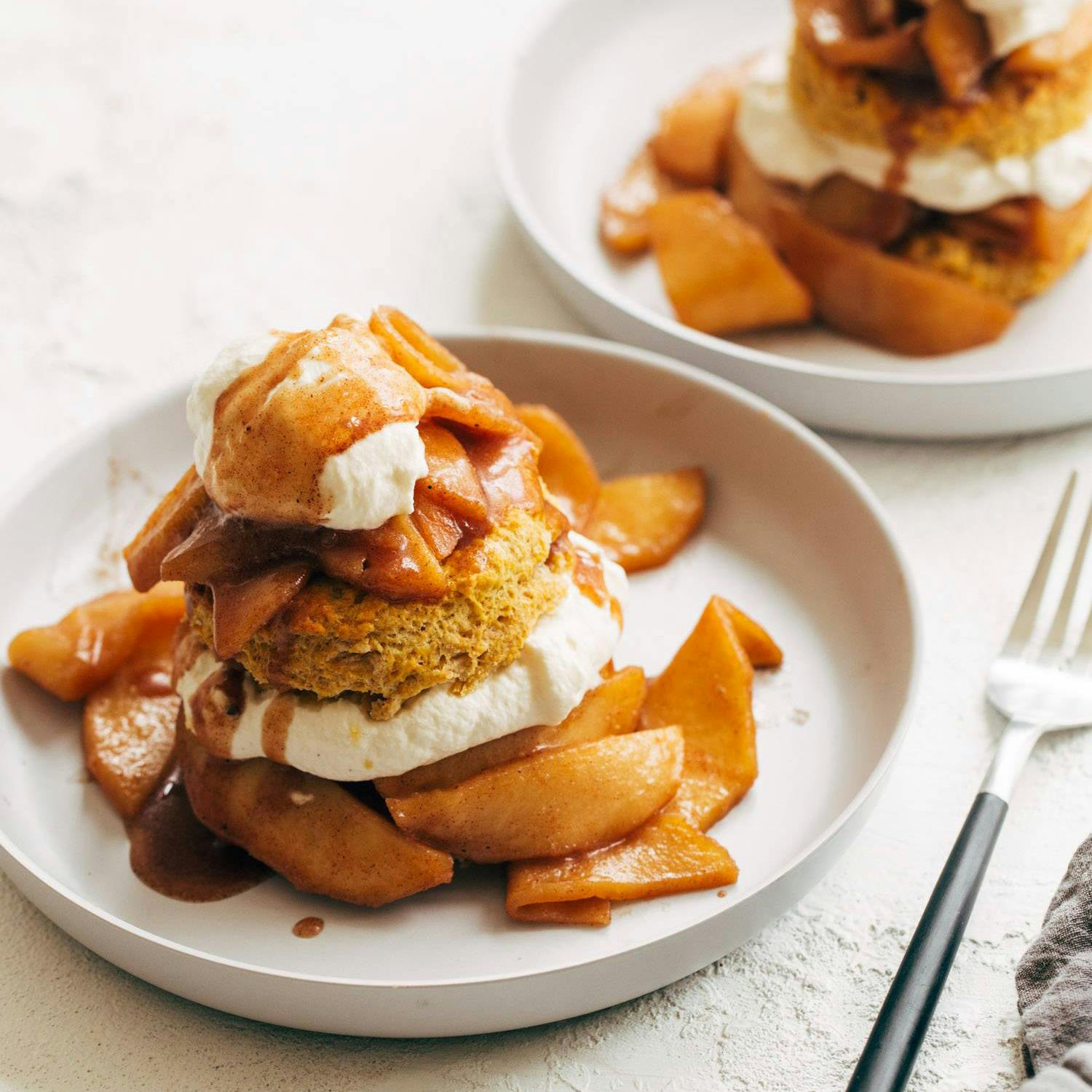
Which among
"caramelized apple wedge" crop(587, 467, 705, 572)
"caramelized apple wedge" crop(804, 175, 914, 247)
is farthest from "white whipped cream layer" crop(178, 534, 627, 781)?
"caramelized apple wedge" crop(804, 175, 914, 247)

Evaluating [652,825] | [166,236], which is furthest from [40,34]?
[652,825]

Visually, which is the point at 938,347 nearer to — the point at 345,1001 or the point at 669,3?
the point at 669,3

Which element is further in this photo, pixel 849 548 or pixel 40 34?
pixel 40 34

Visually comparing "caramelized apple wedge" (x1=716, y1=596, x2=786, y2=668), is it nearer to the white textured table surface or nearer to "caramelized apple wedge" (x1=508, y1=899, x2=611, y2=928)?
the white textured table surface

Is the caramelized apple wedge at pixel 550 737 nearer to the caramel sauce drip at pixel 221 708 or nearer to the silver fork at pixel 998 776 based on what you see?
the caramel sauce drip at pixel 221 708

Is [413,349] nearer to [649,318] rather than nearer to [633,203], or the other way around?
[649,318]
